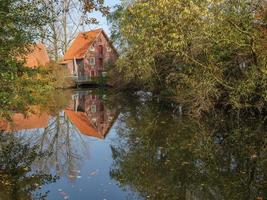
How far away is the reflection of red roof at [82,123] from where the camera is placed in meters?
19.5

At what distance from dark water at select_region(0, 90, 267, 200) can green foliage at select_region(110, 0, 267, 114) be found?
136 cm

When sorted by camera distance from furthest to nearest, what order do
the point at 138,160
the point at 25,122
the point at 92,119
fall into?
the point at 92,119 < the point at 25,122 < the point at 138,160

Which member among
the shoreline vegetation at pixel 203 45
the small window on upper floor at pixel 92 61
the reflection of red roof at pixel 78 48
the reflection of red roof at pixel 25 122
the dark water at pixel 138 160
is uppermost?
the reflection of red roof at pixel 78 48

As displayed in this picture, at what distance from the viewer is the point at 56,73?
53.4 meters

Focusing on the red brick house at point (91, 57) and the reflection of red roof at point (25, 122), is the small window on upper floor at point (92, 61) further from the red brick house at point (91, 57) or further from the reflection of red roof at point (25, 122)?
the reflection of red roof at point (25, 122)

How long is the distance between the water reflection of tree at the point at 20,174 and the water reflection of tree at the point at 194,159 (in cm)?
206

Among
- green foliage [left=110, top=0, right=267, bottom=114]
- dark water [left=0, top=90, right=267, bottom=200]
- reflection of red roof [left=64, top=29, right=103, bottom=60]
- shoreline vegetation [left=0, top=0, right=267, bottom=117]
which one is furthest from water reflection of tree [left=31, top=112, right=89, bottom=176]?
reflection of red roof [left=64, top=29, right=103, bottom=60]

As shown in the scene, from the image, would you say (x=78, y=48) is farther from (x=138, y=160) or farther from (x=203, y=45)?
(x=138, y=160)

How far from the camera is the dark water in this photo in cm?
992

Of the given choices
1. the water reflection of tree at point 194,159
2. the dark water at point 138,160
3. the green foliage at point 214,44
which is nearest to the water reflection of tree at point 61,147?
the dark water at point 138,160

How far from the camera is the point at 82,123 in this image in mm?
23266

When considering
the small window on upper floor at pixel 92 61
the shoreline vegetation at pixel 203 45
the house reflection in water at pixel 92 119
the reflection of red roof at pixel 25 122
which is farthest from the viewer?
the small window on upper floor at pixel 92 61

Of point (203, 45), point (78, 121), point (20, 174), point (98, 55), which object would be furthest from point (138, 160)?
point (98, 55)

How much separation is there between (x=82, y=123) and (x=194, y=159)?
37.5 ft
